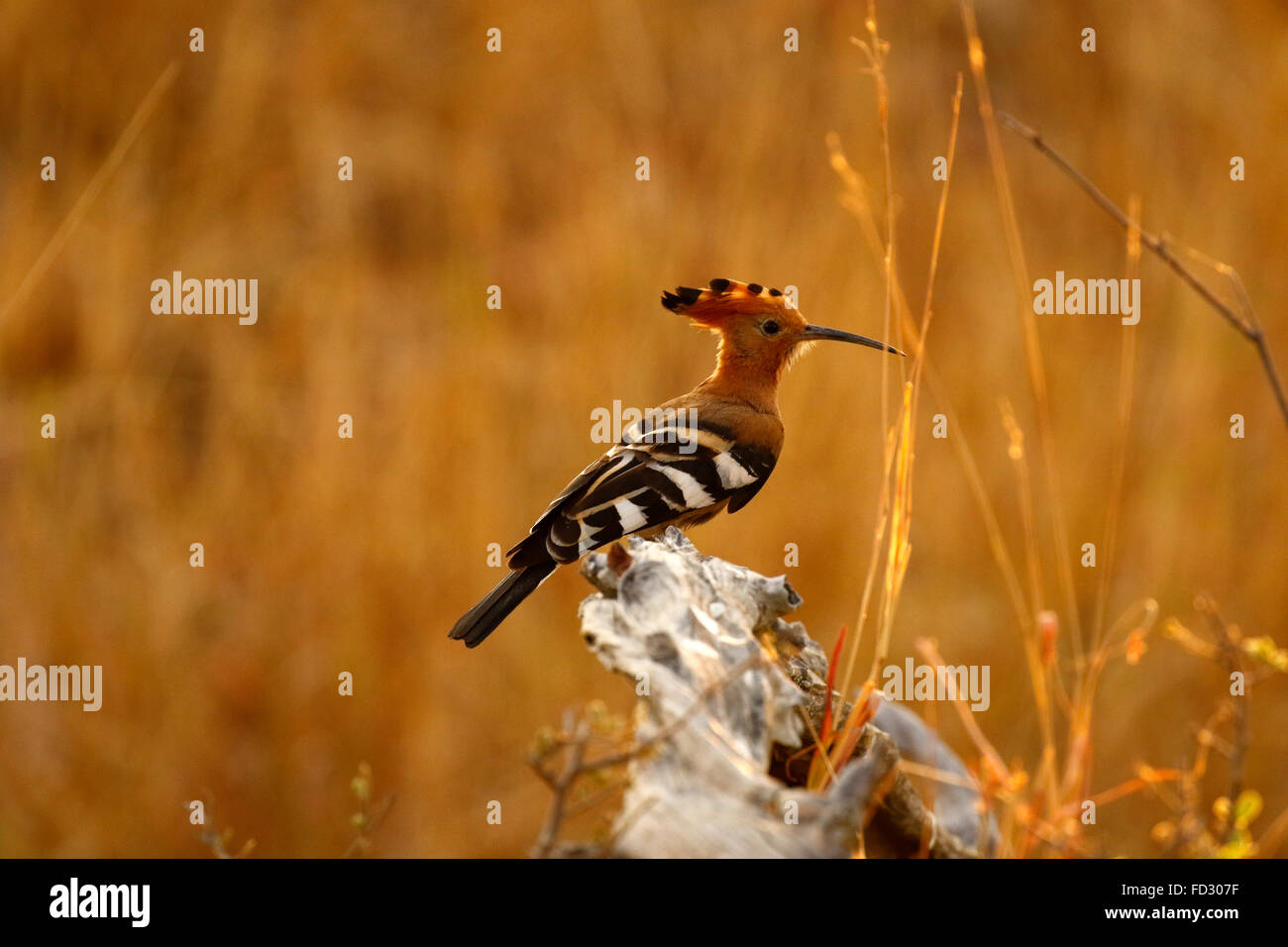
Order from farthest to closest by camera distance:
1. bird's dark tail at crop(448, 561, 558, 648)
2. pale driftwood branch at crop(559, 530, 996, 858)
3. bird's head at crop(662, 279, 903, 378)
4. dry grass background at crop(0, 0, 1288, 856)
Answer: dry grass background at crop(0, 0, 1288, 856) → bird's head at crop(662, 279, 903, 378) → bird's dark tail at crop(448, 561, 558, 648) → pale driftwood branch at crop(559, 530, 996, 858)

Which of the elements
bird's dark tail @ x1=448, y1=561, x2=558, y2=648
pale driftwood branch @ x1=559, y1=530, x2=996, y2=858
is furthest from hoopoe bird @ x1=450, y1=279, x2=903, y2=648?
pale driftwood branch @ x1=559, y1=530, x2=996, y2=858

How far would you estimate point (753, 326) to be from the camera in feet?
11.5

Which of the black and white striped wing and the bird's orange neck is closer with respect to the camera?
the black and white striped wing

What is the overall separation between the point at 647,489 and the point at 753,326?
29.2 inches

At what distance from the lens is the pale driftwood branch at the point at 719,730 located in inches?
56.9

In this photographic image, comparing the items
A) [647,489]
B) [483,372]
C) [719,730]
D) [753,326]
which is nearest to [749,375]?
[753,326]

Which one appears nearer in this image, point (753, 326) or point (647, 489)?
point (647, 489)

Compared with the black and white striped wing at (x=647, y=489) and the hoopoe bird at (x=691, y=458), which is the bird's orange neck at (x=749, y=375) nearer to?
the hoopoe bird at (x=691, y=458)

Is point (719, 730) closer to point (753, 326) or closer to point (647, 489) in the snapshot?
point (647, 489)

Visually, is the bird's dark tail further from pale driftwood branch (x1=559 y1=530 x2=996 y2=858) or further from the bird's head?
the bird's head

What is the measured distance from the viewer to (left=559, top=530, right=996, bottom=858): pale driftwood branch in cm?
145

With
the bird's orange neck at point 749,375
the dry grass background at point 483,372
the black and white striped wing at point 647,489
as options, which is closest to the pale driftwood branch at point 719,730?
the black and white striped wing at point 647,489

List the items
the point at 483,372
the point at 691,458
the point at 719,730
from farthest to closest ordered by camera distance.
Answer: the point at 483,372 → the point at 691,458 → the point at 719,730

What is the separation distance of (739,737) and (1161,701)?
4015 millimetres
